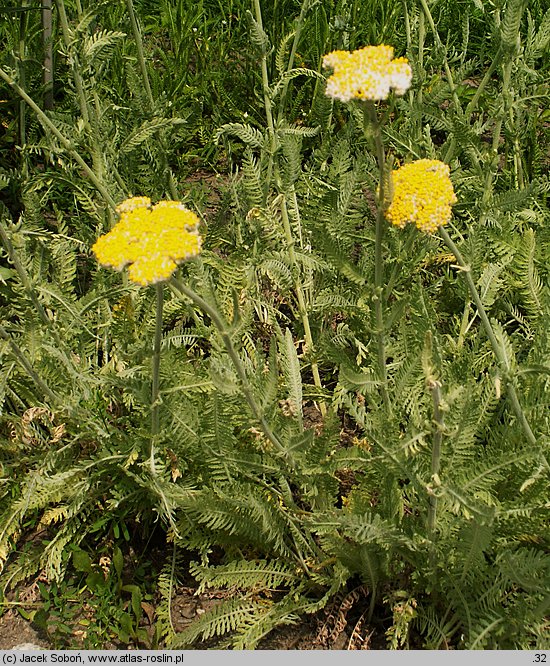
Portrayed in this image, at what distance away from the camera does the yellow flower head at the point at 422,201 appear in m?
1.76

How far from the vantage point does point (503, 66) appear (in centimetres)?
284

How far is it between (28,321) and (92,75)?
0.90 m

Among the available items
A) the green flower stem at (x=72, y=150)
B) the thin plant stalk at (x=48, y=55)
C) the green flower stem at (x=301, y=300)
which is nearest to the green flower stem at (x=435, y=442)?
the green flower stem at (x=301, y=300)

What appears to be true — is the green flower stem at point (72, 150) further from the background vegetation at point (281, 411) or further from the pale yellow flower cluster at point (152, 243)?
the pale yellow flower cluster at point (152, 243)

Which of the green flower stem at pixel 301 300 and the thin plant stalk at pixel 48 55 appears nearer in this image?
the green flower stem at pixel 301 300

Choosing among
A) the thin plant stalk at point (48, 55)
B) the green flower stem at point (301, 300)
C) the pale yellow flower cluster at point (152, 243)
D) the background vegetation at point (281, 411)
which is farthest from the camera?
the thin plant stalk at point (48, 55)

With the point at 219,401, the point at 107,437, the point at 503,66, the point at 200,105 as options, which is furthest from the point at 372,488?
the point at 200,105

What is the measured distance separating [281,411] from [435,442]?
0.61 m

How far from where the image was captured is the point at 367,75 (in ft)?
5.34

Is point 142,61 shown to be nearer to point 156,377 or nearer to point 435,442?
point 156,377

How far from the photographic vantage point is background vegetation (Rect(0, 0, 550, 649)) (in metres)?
2.12

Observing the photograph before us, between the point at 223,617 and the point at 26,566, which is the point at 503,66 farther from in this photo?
the point at 26,566

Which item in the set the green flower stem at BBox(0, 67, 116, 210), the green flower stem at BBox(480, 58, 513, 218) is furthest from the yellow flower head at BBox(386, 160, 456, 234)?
the green flower stem at BBox(0, 67, 116, 210)

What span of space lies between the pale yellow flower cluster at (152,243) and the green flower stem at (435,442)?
561 millimetres
